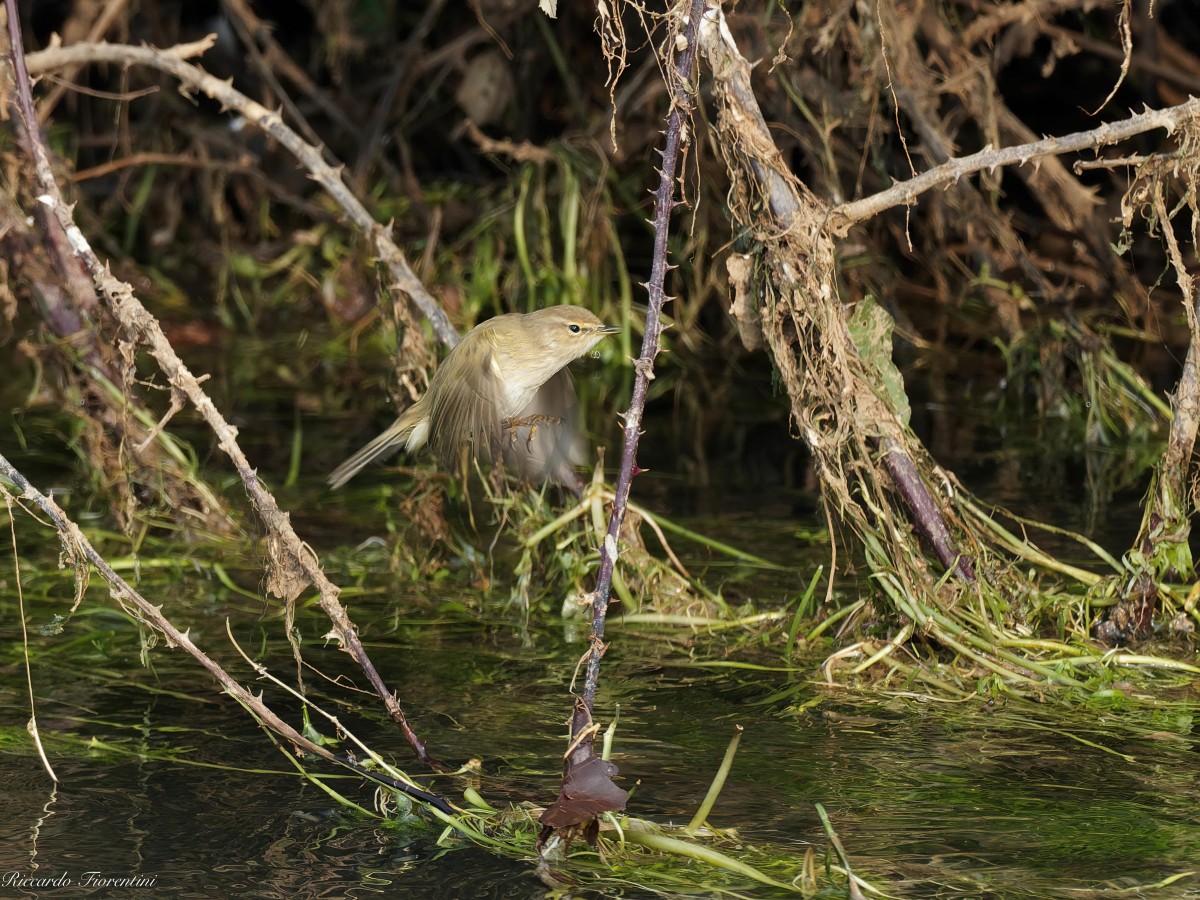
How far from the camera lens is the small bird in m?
4.40

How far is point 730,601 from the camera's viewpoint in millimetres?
4691

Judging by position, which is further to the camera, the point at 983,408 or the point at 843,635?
the point at 983,408

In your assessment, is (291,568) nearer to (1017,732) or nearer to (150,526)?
(1017,732)

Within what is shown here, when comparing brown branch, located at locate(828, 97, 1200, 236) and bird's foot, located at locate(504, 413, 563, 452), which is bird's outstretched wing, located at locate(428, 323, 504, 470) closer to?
bird's foot, located at locate(504, 413, 563, 452)

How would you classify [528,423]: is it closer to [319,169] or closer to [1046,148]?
[319,169]

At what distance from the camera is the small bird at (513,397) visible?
4402mm

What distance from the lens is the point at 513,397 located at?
178 inches

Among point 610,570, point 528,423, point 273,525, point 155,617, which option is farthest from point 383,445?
point 610,570

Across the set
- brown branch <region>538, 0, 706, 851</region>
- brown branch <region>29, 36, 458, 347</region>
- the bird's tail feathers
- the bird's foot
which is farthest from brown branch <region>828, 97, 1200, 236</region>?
the bird's tail feathers

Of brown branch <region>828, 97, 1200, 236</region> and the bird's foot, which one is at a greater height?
brown branch <region>828, 97, 1200, 236</region>

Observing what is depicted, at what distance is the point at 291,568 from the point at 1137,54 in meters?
5.99

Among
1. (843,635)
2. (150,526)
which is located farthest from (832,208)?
(150,526)

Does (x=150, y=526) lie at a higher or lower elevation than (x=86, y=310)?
lower

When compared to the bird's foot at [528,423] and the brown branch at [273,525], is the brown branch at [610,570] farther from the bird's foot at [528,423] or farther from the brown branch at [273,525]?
the bird's foot at [528,423]
